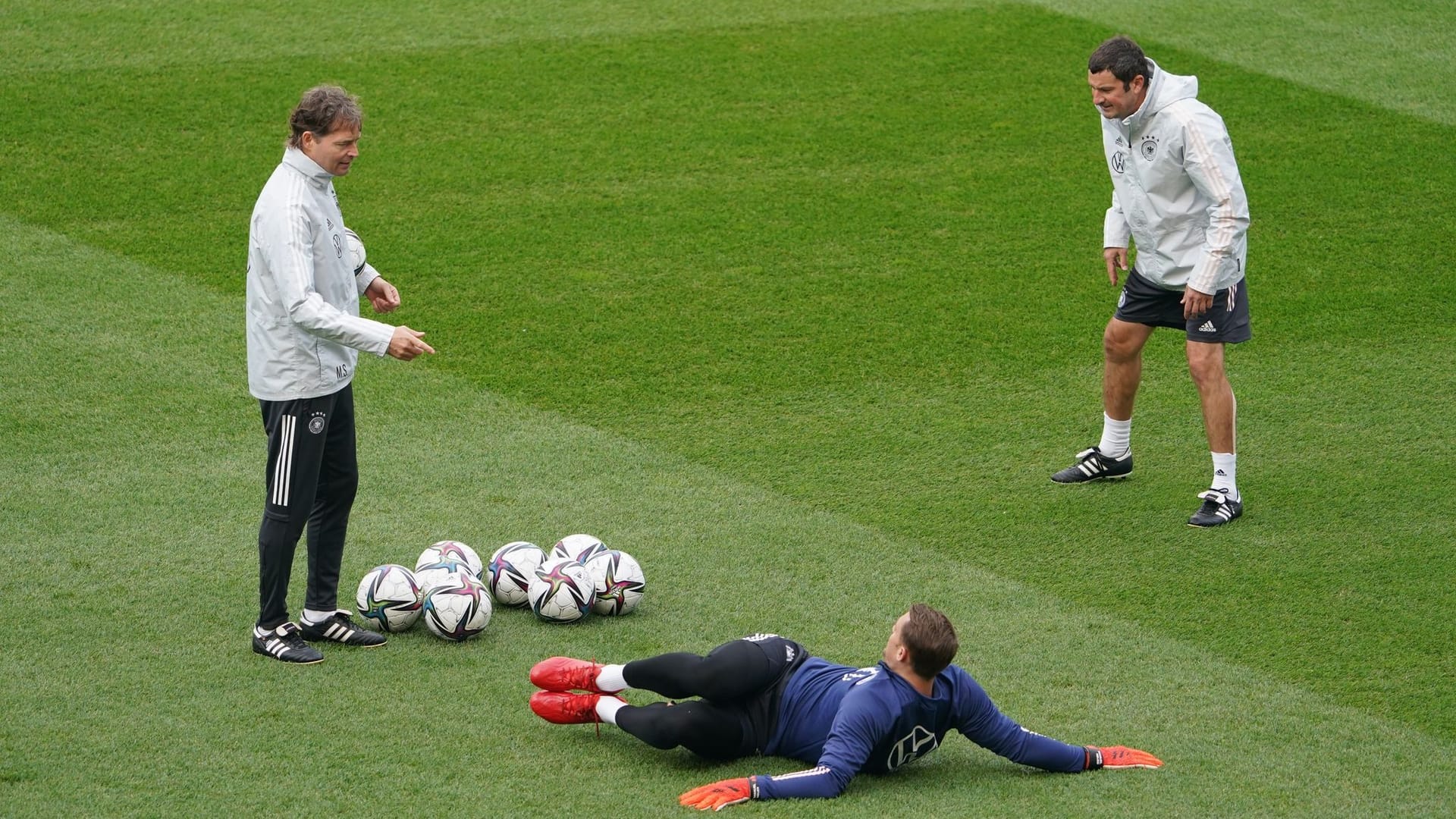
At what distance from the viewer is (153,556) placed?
6863 millimetres

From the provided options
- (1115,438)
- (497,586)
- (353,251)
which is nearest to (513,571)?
(497,586)

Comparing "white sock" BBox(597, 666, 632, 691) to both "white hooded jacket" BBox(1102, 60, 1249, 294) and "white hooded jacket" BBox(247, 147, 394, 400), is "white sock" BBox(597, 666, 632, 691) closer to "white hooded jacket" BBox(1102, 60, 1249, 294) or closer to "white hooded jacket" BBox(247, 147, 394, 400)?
"white hooded jacket" BBox(247, 147, 394, 400)

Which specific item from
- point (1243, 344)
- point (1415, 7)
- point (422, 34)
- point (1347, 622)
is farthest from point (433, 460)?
point (1415, 7)

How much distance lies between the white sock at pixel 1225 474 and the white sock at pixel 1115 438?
58 centimetres

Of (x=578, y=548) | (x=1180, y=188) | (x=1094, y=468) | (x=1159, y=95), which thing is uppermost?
(x=1159, y=95)

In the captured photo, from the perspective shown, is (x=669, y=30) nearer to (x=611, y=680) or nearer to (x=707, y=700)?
(x=611, y=680)

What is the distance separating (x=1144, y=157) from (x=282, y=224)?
4104 mm

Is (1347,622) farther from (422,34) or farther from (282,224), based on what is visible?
(422,34)

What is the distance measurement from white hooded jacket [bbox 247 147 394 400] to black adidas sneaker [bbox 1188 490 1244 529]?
414cm

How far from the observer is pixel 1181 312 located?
24.7 ft

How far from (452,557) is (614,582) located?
71 cm

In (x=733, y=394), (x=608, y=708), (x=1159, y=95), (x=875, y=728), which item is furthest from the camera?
(x=733, y=394)

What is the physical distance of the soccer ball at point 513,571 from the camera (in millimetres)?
6387

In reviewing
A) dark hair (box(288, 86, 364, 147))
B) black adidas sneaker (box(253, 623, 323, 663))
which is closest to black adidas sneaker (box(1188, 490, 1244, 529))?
black adidas sneaker (box(253, 623, 323, 663))
